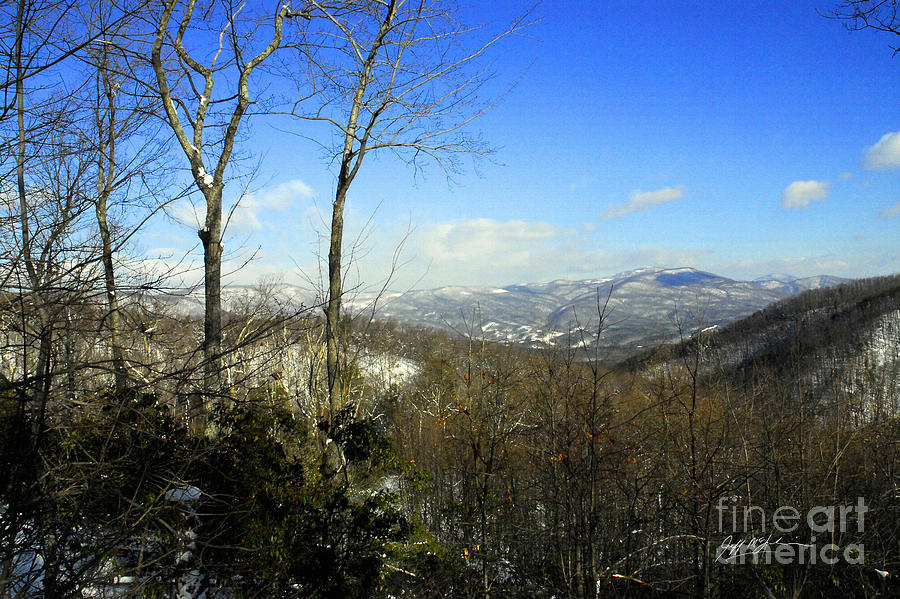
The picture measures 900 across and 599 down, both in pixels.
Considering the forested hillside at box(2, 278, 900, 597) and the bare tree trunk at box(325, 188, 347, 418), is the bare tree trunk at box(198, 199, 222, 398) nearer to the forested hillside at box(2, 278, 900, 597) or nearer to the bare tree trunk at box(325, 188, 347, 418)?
the forested hillside at box(2, 278, 900, 597)

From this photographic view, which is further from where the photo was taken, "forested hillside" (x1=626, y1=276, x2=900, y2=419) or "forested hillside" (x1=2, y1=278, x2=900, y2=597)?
"forested hillside" (x1=626, y1=276, x2=900, y2=419)

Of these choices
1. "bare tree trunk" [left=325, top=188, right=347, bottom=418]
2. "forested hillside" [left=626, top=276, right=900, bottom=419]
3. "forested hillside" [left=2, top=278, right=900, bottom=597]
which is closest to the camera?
"forested hillside" [left=2, top=278, right=900, bottom=597]

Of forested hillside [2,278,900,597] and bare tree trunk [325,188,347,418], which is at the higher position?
bare tree trunk [325,188,347,418]

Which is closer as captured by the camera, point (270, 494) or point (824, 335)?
point (270, 494)

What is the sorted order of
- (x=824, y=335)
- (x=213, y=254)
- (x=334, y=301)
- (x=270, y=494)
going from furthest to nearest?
(x=824, y=335) < (x=213, y=254) < (x=334, y=301) < (x=270, y=494)

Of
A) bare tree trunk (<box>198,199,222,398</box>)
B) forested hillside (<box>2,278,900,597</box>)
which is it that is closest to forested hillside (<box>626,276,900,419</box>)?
forested hillside (<box>2,278,900,597</box>)

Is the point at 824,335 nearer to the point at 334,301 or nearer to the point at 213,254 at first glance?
the point at 334,301

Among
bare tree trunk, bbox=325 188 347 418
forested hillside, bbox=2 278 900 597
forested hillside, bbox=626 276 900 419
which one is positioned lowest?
forested hillside, bbox=626 276 900 419

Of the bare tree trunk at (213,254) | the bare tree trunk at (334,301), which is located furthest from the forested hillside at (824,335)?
the bare tree trunk at (213,254)

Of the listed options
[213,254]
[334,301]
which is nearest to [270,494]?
[334,301]

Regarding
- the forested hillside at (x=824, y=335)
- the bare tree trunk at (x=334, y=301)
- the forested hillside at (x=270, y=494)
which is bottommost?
the forested hillside at (x=824, y=335)

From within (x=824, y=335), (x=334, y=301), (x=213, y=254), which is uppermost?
(x=213, y=254)

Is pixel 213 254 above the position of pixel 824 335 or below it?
above

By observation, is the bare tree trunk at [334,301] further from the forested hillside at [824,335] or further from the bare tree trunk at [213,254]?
the forested hillside at [824,335]
